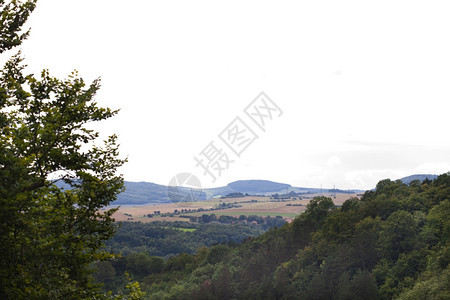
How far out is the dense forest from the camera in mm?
68188

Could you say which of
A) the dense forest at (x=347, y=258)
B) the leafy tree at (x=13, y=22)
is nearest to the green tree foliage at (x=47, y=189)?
the leafy tree at (x=13, y=22)

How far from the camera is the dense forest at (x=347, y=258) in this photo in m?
68.2

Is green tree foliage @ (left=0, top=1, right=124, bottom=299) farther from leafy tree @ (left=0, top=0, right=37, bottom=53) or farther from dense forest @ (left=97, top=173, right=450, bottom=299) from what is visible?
dense forest @ (left=97, top=173, right=450, bottom=299)

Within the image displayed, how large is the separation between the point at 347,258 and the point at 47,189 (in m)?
76.9

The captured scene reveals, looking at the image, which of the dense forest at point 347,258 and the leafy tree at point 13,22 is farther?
the dense forest at point 347,258

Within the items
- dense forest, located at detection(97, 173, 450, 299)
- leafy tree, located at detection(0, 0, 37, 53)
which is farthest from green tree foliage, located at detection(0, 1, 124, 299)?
dense forest, located at detection(97, 173, 450, 299)

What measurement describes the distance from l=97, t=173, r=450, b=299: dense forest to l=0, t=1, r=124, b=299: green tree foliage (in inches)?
1667

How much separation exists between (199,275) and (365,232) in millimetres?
51521

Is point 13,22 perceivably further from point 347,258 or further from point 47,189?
point 347,258

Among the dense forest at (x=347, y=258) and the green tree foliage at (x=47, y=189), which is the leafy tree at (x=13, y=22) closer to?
the green tree foliage at (x=47, y=189)

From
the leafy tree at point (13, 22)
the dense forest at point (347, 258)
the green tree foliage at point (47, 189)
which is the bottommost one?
the dense forest at point (347, 258)

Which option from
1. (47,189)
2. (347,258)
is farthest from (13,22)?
(347,258)

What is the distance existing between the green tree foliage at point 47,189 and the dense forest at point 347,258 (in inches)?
1667

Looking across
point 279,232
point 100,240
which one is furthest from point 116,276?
point 100,240
